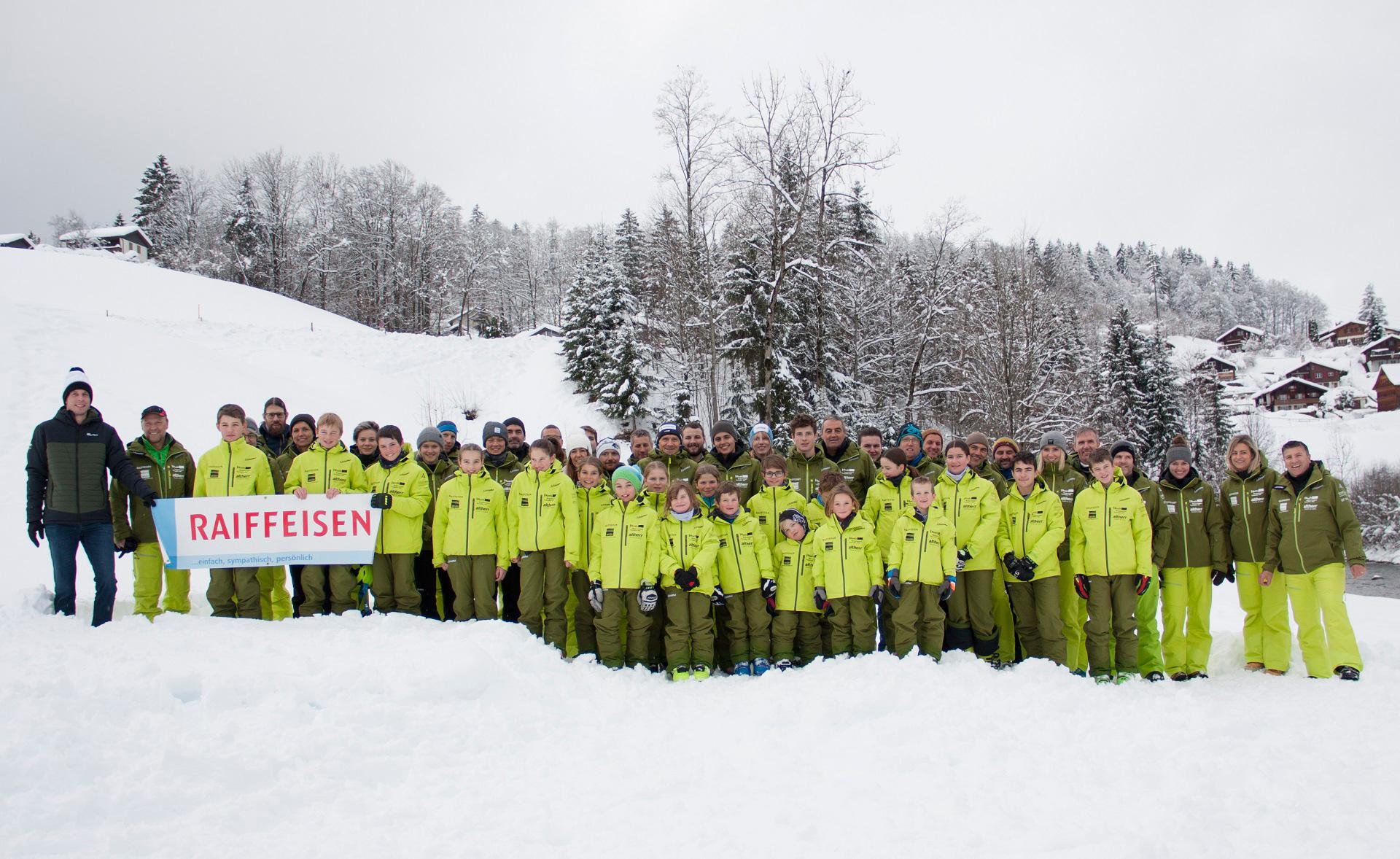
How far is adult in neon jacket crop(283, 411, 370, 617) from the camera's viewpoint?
6.67 m

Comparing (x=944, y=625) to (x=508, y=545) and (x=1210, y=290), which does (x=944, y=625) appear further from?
(x=1210, y=290)

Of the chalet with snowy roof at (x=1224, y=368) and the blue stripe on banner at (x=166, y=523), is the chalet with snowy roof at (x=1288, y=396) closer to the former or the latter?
the chalet with snowy roof at (x=1224, y=368)

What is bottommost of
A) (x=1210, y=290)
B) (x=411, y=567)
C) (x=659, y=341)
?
(x=411, y=567)

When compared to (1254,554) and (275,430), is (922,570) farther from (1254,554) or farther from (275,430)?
(275,430)

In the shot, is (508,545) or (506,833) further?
(508,545)

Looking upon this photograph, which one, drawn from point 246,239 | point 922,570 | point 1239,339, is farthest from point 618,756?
point 1239,339

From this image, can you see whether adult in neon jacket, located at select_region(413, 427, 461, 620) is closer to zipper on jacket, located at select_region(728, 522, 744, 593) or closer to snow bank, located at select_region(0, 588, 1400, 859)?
snow bank, located at select_region(0, 588, 1400, 859)

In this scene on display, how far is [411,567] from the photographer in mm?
6812

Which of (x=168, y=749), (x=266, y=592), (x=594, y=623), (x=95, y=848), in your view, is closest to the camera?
(x=95, y=848)

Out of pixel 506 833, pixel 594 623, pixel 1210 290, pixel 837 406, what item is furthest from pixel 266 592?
pixel 1210 290

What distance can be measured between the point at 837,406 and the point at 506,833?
21520 millimetres

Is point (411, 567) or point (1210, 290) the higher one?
point (1210, 290)

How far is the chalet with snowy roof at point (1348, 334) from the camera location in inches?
3371

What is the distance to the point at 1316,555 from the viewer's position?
615 cm
